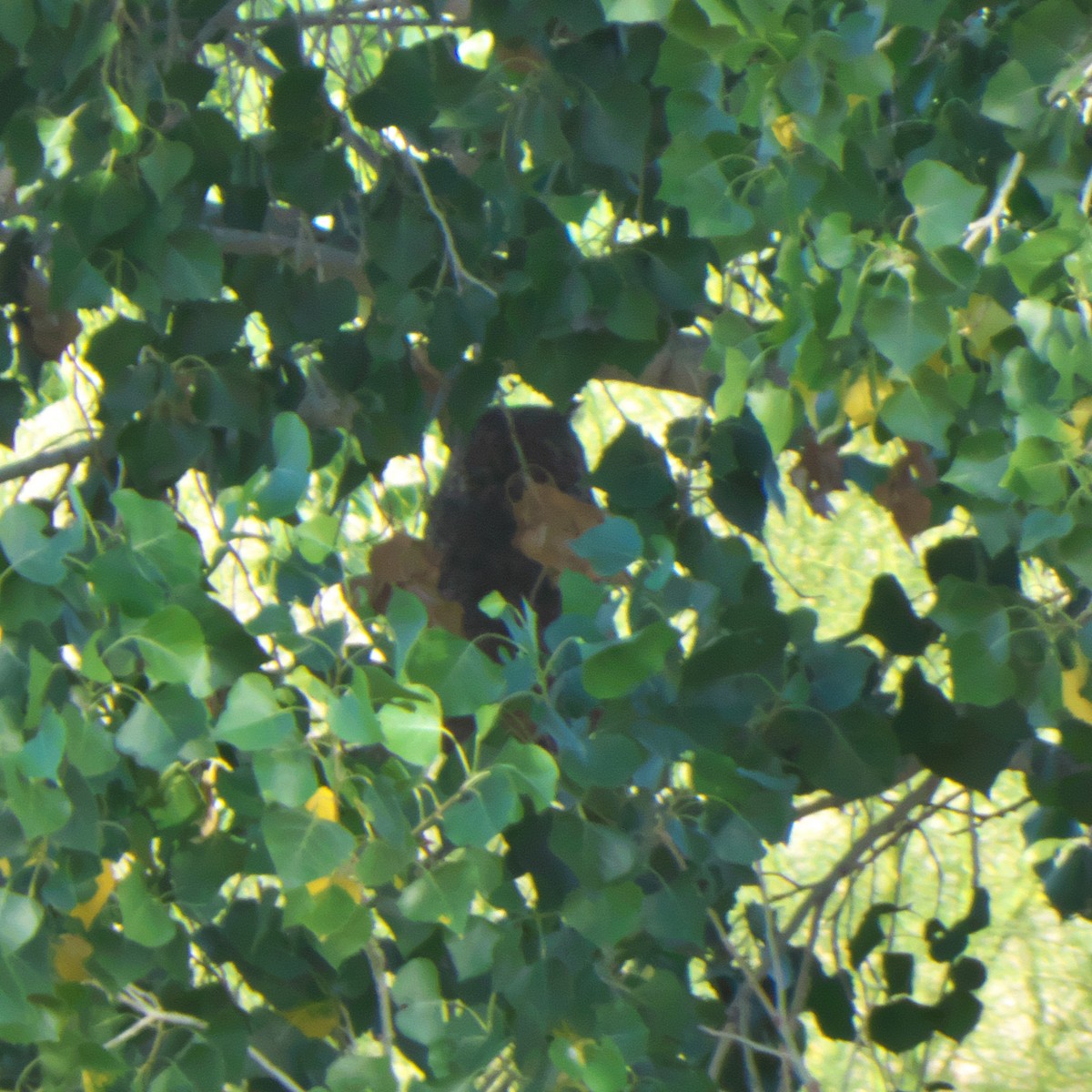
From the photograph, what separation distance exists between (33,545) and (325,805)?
0.18m

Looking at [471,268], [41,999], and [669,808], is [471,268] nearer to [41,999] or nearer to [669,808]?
[669,808]

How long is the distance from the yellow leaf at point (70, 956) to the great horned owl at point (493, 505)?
2.61ft

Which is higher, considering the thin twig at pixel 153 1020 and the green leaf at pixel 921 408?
the green leaf at pixel 921 408

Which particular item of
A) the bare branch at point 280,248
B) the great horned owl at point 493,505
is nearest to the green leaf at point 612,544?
the bare branch at point 280,248

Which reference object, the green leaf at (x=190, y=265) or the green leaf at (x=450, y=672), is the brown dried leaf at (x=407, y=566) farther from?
the green leaf at (x=450, y=672)

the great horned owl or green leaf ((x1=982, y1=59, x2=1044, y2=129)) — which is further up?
green leaf ((x1=982, y1=59, x2=1044, y2=129))

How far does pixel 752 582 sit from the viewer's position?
3.65 ft

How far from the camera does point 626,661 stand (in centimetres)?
75

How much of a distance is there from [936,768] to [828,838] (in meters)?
2.50

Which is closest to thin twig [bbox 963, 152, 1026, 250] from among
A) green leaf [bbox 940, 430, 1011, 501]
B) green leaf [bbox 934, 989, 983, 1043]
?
green leaf [bbox 940, 430, 1011, 501]

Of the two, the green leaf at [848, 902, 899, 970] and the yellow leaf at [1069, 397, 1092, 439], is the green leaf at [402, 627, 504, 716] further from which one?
the green leaf at [848, 902, 899, 970]

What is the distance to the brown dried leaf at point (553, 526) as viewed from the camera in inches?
48.3

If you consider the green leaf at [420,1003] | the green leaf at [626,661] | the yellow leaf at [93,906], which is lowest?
the green leaf at [420,1003]

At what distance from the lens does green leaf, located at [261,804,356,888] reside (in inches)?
28.2
